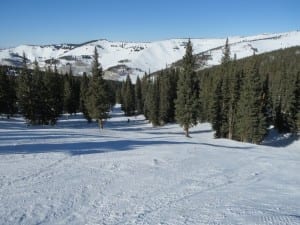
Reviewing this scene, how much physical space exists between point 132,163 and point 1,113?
51.7 metres

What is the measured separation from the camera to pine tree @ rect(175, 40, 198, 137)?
41.6 m

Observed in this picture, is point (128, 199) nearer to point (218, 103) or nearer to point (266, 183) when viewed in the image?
point (266, 183)

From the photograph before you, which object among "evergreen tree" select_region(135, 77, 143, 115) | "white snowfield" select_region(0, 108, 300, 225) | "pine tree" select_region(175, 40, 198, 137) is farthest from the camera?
"evergreen tree" select_region(135, 77, 143, 115)

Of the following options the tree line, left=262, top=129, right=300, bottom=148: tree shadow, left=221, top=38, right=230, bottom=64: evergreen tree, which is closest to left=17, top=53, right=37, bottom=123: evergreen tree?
the tree line

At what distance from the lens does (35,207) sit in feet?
36.4

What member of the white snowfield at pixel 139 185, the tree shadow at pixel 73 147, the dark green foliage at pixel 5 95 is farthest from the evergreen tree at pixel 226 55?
the dark green foliage at pixel 5 95

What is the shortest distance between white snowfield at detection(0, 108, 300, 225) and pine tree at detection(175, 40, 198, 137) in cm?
1882

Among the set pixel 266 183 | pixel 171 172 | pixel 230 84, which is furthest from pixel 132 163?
pixel 230 84

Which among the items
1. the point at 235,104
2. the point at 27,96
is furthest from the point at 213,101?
the point at 27,96

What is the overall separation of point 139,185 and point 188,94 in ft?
93.9

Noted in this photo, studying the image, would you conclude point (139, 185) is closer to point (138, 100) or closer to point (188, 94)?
point (188, 94)

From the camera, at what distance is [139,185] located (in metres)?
14.1

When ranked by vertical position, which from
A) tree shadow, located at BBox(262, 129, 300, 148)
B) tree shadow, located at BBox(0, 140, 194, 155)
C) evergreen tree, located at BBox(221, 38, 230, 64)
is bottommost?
tree shadow, located at BBox(262, 129, 300, 148)

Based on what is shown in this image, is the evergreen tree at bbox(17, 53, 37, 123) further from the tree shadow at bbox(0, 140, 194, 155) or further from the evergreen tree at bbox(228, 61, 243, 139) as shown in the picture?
the tree shadow at bbox(0, 140, 194, 155)
